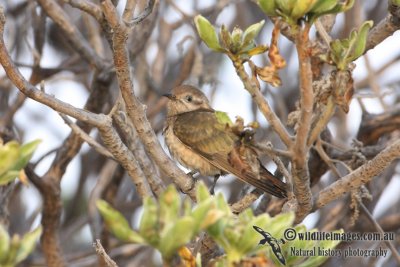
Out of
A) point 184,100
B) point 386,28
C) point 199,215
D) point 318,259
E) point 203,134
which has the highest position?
point 184,100

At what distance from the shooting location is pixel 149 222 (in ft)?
6.98

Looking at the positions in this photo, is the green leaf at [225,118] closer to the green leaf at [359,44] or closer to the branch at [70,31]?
the green leaf at [359,44]

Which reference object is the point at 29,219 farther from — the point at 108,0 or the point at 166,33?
the point at 108,0

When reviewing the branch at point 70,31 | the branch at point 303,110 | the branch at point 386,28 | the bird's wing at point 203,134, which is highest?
the branch at point 70,31

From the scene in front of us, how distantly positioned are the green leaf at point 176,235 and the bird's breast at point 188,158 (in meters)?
3.35

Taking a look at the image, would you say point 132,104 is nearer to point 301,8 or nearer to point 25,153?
point 25,153

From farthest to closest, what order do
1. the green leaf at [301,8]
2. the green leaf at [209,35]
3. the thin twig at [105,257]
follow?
1. the thin twig at [105,257]
2. the green leaf at [209,35]
3. the green leaf at [301,8]

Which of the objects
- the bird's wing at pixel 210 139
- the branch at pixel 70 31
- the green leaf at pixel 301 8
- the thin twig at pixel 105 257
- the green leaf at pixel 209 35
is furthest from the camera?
the branch at pixel 70 31

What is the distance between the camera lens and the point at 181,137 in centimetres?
572

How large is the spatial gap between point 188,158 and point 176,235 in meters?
3.56

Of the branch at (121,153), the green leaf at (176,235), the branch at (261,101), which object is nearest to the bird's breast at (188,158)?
the branch at (121,153)

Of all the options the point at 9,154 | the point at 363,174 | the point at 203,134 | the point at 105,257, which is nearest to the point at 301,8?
the point at 9,154

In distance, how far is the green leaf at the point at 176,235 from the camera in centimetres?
209

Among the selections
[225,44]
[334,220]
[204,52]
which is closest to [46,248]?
[334,220]
